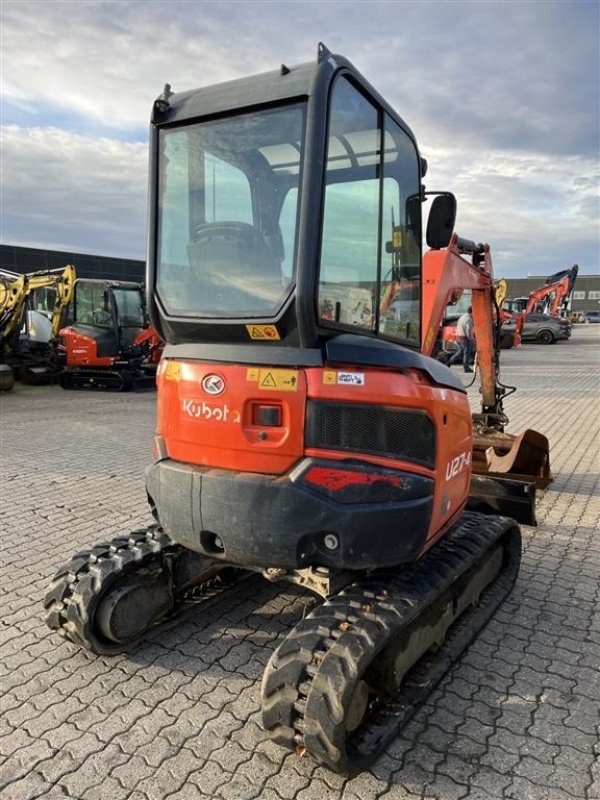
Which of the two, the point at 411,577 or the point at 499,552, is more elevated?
the point at 411,577

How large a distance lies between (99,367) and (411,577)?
12.8 m

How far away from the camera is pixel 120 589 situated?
3148 mm

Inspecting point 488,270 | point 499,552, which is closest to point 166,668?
point 499,552

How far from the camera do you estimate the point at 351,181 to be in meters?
2.71

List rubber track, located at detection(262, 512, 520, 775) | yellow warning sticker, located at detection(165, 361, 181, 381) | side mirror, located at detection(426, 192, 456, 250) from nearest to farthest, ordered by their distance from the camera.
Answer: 1. rubber track, located at detection(262, 512, 520, 775)
2. yellow warning sticker, located at detection(165, 361, 181, 381)
3. side mirror, located at detection(426, 192, 456, 250)

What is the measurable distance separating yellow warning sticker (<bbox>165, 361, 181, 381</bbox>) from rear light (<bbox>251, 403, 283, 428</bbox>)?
461mm

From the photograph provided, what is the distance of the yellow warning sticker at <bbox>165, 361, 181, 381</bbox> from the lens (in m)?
2.84

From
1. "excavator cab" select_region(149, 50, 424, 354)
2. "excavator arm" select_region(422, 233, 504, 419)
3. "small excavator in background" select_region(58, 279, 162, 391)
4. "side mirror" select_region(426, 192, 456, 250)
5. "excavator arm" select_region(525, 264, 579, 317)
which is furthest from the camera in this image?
"excavator arm" select_region(525, 264, 579, 317)

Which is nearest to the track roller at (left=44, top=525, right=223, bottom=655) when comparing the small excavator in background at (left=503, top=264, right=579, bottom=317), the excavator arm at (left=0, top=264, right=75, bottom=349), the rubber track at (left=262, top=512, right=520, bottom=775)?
the rubber track at (left=262, top=512, right=520, bottom=775)

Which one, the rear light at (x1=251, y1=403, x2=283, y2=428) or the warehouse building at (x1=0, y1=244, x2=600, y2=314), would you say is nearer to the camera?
the rear light at (x1=251, y1=403, x2=283, y2=428)

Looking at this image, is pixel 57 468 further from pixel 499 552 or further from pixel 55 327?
pixel 55 327

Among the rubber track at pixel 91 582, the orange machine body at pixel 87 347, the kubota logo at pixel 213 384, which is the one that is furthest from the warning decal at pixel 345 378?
the orange machine body at pixel 87 347

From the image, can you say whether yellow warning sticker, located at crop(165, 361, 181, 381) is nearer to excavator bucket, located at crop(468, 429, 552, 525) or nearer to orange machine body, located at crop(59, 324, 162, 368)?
excavator bucket, located at crop(468, 429, 552, 525)

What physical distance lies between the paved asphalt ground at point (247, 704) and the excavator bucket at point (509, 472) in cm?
33
